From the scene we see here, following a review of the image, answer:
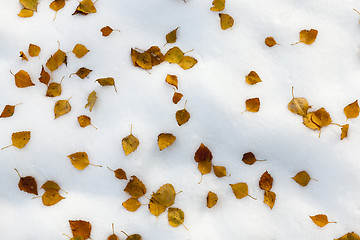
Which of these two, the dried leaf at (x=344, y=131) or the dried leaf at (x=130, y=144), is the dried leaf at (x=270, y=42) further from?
the dried leaf at (x=130, y=144)

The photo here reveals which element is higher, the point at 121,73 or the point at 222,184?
the point at 121,73

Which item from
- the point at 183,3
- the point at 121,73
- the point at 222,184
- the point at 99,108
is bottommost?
the point at 222,184

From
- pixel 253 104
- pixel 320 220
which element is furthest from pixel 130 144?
pixel 320 220

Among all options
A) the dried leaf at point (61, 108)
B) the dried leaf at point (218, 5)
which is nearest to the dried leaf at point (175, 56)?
the dried leaf at point (218, 5)

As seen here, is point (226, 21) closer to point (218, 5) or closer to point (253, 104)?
point (218, 5)

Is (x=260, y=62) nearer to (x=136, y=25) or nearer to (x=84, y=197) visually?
(x=136, y=25)

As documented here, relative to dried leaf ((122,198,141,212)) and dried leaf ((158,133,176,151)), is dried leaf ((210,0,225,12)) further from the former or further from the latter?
dried leaf ((122,198,141,212))

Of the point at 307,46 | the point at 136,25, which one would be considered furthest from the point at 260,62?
the point at 136,25
